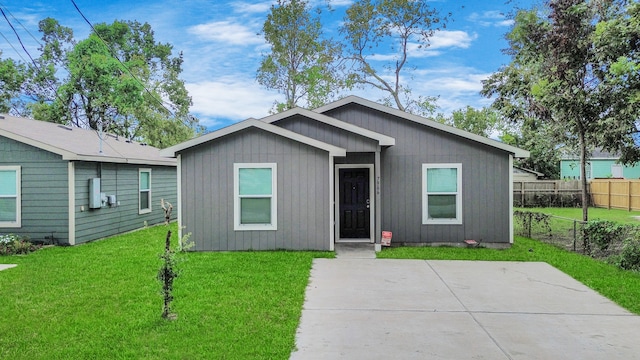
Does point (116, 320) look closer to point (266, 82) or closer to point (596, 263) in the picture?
point (596, 263)

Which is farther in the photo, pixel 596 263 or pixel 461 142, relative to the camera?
pixel 461 142

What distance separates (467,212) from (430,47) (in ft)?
52.0

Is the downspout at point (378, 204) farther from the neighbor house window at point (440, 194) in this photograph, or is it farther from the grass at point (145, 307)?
the grass at point (145, 307)

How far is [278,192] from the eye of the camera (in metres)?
9.64

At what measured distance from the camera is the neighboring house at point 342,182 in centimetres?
963

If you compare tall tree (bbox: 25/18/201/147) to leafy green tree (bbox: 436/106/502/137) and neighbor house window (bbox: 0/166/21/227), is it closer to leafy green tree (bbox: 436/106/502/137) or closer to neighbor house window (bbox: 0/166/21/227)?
neighbor house window (bbox: 0/166/21/227)

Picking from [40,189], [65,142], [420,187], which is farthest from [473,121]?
[40,189]

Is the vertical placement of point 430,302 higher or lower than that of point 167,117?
lower

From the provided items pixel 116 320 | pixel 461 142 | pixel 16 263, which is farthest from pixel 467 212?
pixel 16 263

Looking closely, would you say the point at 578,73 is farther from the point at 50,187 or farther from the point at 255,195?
→ the point at 50,187

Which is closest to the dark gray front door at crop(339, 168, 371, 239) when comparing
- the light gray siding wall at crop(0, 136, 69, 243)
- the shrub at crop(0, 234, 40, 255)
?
the light gray siding wall at crop(0, 136, 69, 243)

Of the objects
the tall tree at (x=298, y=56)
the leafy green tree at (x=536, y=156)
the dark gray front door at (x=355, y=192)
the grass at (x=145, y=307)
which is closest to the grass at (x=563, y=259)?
the dark gray front door at (x=355, y=192)

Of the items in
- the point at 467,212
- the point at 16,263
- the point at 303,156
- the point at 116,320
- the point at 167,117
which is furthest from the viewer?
the point at 167,117

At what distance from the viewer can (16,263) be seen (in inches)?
336
